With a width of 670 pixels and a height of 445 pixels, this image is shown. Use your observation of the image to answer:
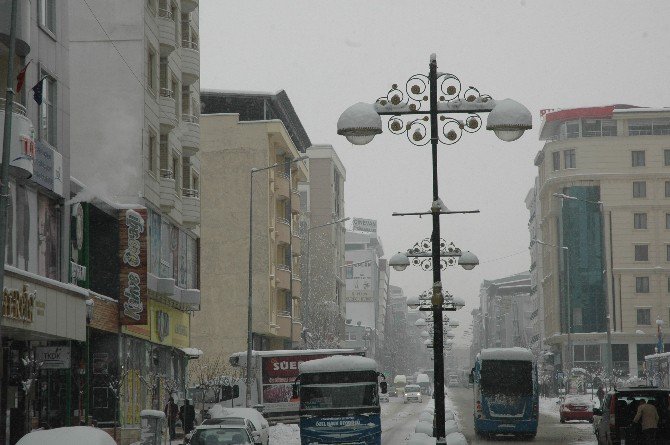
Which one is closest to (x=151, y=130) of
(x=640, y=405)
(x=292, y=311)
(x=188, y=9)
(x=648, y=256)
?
(x=188, y=9)

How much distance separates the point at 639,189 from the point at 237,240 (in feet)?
179

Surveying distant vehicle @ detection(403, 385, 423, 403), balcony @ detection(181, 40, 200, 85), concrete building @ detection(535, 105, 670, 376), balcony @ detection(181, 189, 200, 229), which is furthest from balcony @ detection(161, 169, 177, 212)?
concrete building @ detection(535, 105, 670, 376)

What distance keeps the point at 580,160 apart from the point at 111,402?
8500 centimetres

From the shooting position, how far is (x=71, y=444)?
15.5m

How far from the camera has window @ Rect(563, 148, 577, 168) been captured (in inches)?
4783

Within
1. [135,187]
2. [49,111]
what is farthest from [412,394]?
[49,111]

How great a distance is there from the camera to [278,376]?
176ft

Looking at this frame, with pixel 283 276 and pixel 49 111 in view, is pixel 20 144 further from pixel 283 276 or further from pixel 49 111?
pixel 283 276

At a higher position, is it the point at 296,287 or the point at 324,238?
the point at 324,238

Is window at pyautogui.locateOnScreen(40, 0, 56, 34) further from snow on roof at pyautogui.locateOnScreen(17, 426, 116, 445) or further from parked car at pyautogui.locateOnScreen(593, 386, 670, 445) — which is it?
snow on roof at pyautogui.locateOnScreen(17, 426, 116, 445)

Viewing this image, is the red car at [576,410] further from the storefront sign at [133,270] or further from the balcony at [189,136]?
the storefront sign at [133,270]

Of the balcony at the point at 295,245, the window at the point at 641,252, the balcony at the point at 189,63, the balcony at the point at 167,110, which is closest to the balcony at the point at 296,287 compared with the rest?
the balcony at the point at 295,245

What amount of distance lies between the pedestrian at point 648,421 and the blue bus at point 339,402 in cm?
1080

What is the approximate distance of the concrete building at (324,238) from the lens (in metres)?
104
